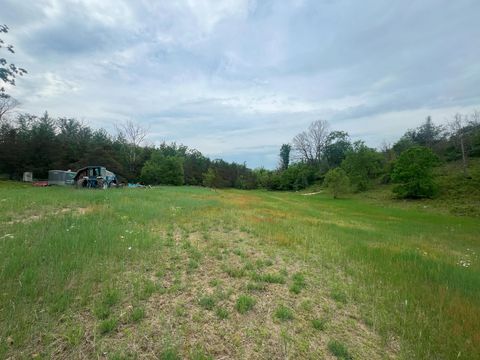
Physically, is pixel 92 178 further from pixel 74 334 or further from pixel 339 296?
pixel 339 296

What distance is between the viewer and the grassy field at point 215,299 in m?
3.85

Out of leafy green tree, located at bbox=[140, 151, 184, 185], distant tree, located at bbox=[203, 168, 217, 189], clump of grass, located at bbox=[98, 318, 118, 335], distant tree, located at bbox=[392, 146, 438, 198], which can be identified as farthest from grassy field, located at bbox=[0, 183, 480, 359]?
distant tree, located at bbox=[203, 168, 217, 189]

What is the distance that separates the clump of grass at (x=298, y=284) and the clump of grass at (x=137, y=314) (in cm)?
302

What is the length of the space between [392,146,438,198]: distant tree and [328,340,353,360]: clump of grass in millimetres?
43537

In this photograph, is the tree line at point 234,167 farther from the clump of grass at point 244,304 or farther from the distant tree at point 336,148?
the clump of grass at point 244,304

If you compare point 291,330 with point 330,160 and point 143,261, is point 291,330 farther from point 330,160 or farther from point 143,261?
point 330,160

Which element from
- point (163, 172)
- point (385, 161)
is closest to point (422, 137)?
point (385, 161)

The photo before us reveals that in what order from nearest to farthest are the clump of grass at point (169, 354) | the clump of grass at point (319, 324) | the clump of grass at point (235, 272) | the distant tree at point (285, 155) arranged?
the clump of grass at point (169, 354) < the clump of grass at point (319, 324) < the clump of grass at point (235, 272) < the distant tree at point (285, 155)

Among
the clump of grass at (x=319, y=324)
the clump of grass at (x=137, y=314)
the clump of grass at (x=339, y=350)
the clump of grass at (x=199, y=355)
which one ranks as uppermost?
the clump of grass at (x=137, y=314)

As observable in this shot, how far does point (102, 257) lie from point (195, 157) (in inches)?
3857

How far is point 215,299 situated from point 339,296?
2.61 metres

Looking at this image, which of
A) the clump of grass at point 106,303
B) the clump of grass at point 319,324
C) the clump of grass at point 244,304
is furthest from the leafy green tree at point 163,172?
the clump of grass at point 319,324

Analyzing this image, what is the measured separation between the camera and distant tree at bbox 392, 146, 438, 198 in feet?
132

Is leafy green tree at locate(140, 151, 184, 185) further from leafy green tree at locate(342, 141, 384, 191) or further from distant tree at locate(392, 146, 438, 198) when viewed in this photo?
distant tree at locate(392, 146, 438, 198)
